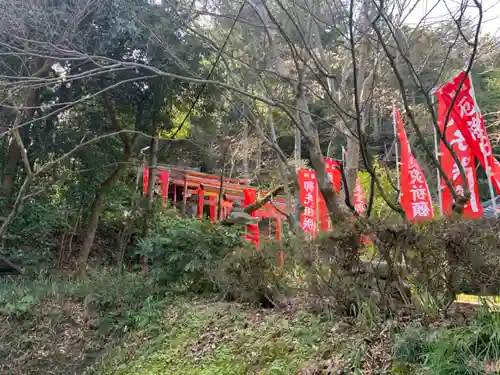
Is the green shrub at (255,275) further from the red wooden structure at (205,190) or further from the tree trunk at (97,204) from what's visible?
the red wooden structure at (205,190)

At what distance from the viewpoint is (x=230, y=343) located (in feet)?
15.5

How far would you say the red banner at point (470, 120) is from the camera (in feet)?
22.5

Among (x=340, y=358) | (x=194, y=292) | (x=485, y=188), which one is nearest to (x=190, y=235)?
(x=194, y=292)

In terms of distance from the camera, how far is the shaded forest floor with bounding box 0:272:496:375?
3660mm

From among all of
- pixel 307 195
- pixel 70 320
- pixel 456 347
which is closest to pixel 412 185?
pixel 307 195

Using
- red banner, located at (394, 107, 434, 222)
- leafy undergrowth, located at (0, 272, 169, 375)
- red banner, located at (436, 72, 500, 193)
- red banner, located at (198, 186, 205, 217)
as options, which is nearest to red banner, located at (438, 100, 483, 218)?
red banner, located at (436, 72, 500, 193)

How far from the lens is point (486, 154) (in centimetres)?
688

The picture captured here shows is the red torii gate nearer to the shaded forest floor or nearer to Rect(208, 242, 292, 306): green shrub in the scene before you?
the shaded forest floor

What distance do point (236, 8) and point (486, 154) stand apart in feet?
14.6

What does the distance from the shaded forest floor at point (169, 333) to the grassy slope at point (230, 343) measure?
1cm

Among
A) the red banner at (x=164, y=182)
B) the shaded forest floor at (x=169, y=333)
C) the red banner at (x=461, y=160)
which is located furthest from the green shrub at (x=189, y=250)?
the red banner at (x=164, y=182)

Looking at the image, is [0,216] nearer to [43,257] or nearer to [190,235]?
[43,257]

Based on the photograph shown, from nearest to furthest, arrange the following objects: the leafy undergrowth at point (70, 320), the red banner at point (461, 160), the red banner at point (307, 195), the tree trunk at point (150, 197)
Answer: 1. the leafy undergrowth at point (70, 320)
2. the red banner at point (461, 160)
3. the tree trunk at point (150, 197)
4. the red banner at point (307, 195)

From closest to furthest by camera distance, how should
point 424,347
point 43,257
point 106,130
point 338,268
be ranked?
point 424,347, point 338,268, point 43,257, point 106,130
